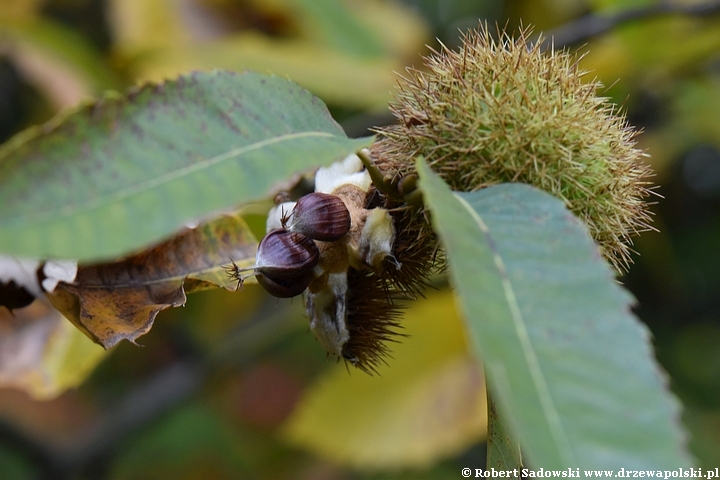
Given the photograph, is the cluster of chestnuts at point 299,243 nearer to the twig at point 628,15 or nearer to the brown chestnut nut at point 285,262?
the brown chestnut nut at point 285,262

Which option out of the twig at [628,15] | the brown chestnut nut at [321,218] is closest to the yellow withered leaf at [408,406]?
the twig at [628,15]

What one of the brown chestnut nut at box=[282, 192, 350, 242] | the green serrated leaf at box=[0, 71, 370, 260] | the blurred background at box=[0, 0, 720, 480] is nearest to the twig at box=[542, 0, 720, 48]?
the blurred background at box=[0, 0, 720, 480]

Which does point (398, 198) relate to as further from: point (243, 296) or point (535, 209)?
point (243, 296)

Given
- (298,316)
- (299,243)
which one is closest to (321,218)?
(299,243)

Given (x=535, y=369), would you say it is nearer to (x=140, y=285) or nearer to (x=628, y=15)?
(x=140, y=285)

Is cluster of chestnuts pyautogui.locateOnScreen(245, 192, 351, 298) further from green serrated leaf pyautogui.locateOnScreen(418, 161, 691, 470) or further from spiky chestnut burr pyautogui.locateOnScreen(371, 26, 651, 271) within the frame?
green serrated leaf pyautogui.locateOnScreen(418, 161, 691, 470)

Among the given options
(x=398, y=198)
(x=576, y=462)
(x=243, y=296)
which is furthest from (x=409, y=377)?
(x=576, y=462)
